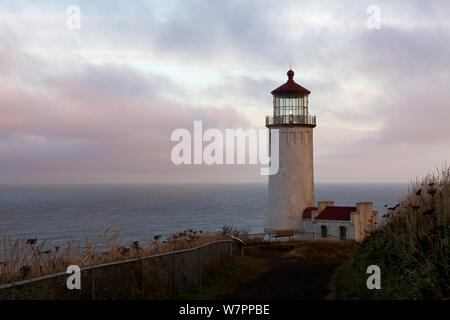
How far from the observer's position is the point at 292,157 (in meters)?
34.8

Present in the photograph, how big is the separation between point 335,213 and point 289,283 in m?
20.1

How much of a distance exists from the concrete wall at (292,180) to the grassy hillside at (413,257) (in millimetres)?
19267

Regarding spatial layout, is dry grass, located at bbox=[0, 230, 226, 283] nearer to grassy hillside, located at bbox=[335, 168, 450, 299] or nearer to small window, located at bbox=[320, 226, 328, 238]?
grassy hillside, located at bbox=[335, 168, 450, 299]

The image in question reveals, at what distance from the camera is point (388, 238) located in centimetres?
1433

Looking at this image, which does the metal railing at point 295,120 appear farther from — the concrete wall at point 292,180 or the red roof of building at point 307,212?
the red roof of building at point 307,212

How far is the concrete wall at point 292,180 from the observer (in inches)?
1372

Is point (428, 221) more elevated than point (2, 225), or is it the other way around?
point (428, 221)

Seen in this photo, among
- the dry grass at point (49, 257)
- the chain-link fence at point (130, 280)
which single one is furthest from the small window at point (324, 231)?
the dry grass at point (49, 257)

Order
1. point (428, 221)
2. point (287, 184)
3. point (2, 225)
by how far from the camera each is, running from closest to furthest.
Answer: point (428, 221) → point (287, 184) → point (2, 225)

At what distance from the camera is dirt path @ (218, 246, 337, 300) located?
13.1 m

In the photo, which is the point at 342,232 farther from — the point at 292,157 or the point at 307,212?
the point at 292,157

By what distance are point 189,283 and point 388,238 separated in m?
6.00
